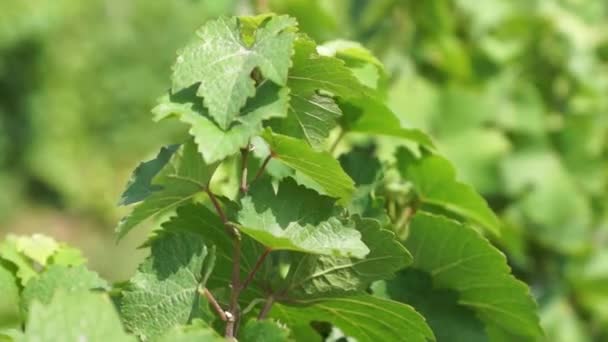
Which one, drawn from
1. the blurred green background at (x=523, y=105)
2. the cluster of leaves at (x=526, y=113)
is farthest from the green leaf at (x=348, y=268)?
the cluster of leaves at (x=526, y=113)

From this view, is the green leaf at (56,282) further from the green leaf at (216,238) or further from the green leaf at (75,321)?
the green leaf at (75,321)

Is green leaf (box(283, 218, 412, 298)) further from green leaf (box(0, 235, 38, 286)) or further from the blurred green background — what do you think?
the blurred green background

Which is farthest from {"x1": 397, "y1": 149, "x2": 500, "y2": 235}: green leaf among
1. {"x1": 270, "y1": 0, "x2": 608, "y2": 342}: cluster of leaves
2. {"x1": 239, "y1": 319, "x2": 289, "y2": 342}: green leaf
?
{"x1": 270, "y1": 0, "x2": 608, "y2": 342}: cluster of leaves

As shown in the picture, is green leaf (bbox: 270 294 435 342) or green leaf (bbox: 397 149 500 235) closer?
green leaf (bbox: 270 294 435 342)

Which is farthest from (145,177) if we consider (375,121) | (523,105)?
(523,105)

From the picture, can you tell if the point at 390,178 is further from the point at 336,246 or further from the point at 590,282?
the point at 590,282

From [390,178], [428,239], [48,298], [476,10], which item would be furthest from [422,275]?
[476,10]
